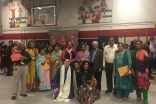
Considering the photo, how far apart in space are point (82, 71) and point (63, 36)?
5.35 metres

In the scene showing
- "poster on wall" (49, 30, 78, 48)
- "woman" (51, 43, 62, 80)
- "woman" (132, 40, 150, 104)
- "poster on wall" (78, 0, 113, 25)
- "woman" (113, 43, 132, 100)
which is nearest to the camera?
"woman" (132, 40, 150, 104)

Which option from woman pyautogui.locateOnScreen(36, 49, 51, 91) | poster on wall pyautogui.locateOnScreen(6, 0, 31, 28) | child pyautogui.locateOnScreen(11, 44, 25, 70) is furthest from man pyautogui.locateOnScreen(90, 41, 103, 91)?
poster on wall pyautogui.locateOnScreen(6, 0, 31, 28)

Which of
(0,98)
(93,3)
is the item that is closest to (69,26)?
(93,3)

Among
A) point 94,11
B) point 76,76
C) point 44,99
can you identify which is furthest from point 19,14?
point 76,76

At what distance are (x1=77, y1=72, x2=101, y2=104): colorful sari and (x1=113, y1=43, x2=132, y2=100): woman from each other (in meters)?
0.57

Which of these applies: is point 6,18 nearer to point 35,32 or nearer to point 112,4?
point 35,32

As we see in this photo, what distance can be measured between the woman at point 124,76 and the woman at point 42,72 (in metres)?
1.85

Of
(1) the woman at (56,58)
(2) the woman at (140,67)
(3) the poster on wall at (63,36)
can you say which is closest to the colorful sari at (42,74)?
(1) the woman at (56,58)

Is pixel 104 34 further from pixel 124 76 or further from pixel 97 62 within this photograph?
pixel 124 76

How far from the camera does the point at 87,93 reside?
10.9ft

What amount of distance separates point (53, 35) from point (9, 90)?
5071mm

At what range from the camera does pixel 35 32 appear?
9805mm

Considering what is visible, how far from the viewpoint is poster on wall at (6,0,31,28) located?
1009 cm

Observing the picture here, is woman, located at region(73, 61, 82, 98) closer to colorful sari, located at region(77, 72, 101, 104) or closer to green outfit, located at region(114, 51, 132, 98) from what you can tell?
colorful sari, located at region(77, 72, 101, 104)
